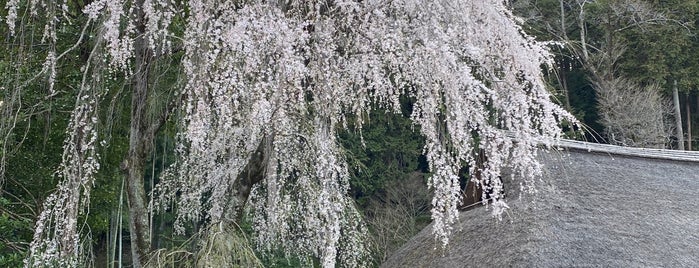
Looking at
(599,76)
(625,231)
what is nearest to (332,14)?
(625,231)

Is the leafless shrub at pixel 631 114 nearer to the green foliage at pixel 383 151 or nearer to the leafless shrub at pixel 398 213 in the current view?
the green foliage at pixel 383 151

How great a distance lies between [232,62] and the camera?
2631mm

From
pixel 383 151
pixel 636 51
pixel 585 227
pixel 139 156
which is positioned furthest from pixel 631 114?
pixel 139 156

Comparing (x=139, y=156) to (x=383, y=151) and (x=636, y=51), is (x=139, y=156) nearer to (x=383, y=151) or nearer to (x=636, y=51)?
(x=383, y=151)

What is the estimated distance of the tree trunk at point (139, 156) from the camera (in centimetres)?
346

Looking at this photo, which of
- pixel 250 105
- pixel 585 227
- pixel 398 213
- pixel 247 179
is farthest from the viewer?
pixel 398 213

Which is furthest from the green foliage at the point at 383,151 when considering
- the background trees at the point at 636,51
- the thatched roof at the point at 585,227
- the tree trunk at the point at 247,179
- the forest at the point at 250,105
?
the tree trunk at the point at 247,179

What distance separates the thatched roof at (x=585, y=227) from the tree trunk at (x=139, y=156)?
160 centimetres

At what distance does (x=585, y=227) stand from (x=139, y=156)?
3160mm

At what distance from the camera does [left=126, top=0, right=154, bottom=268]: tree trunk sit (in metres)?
3.46

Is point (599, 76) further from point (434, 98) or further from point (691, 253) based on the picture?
point (434, 98)

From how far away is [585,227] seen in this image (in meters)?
4.95

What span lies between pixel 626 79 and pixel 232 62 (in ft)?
Answer: 44.2

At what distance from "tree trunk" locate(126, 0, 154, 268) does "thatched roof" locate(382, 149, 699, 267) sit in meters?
1.60
